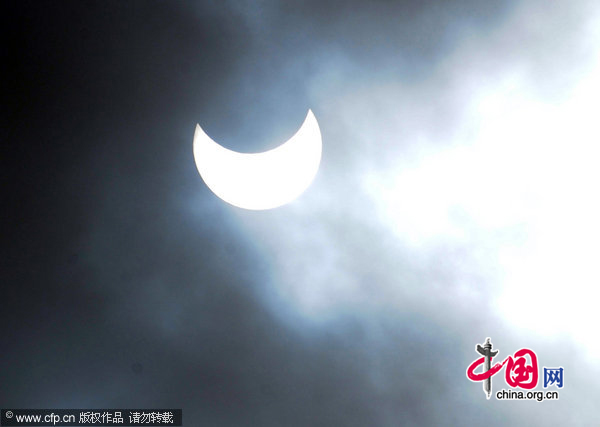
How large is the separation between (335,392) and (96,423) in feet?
22.6

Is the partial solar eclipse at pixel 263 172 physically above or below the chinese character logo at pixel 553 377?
above

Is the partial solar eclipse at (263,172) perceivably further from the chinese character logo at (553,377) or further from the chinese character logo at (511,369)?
the chinese character logo at (553,377)

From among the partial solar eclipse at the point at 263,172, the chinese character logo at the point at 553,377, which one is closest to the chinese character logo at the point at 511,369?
the chinese character logo at the point at 553,377

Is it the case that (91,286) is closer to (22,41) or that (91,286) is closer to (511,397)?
(22,41)

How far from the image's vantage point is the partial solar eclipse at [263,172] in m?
11.0

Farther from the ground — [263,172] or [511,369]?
[263,172]

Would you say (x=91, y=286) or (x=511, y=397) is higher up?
(x=91, y=286)

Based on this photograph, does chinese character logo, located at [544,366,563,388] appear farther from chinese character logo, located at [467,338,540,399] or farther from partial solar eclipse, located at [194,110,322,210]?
partial solar eclipse, located at [194,110,322,210]

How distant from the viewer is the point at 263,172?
11.2 metres

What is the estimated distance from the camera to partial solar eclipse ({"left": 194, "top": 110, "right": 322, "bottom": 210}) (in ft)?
36.2

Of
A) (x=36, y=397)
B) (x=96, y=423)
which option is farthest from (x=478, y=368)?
(x=36, y=397)

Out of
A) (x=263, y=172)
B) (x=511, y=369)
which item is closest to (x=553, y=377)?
(x=511, y=369)

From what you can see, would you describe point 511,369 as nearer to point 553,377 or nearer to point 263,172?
point 553,377

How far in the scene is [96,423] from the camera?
12297 mm
